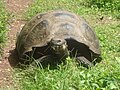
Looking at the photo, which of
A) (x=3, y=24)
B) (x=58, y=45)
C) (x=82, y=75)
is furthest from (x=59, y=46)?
(x=3, y=24)

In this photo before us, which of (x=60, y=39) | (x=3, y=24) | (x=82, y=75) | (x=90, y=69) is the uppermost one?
(x=60, y=39)

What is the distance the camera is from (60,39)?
501 cm

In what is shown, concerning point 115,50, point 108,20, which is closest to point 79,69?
point 115,50

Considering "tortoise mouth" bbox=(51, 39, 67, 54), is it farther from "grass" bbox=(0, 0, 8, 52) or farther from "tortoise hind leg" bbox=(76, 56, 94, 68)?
"grass" bbox=(0, 0, 8, 52)

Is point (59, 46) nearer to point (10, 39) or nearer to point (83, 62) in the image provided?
point (83, 62)

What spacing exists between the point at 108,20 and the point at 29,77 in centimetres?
332

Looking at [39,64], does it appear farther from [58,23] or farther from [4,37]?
[4,37]

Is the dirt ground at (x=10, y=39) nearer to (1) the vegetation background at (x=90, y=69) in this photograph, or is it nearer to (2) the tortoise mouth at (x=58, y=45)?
(1) the vegetation background at (x=90, y=69)

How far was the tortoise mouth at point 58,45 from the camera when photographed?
4.95m

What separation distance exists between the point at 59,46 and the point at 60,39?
3.7 inches

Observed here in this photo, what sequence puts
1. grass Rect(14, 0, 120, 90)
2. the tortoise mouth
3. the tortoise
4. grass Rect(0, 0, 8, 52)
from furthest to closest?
1. grass Rect(0, 0, 8, 52)
2. the tortoise
3. the tortoise mouth
4. grass Rect(14, 0, 120, 90)

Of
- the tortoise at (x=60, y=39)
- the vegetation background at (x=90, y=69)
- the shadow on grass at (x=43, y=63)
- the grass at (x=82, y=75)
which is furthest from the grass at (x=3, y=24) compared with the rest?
the grass at (x=82, y=75)

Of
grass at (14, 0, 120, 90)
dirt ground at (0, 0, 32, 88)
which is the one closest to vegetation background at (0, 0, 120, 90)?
grass at (14, 0, 120, 90)

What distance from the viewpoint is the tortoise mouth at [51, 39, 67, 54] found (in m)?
4.95
